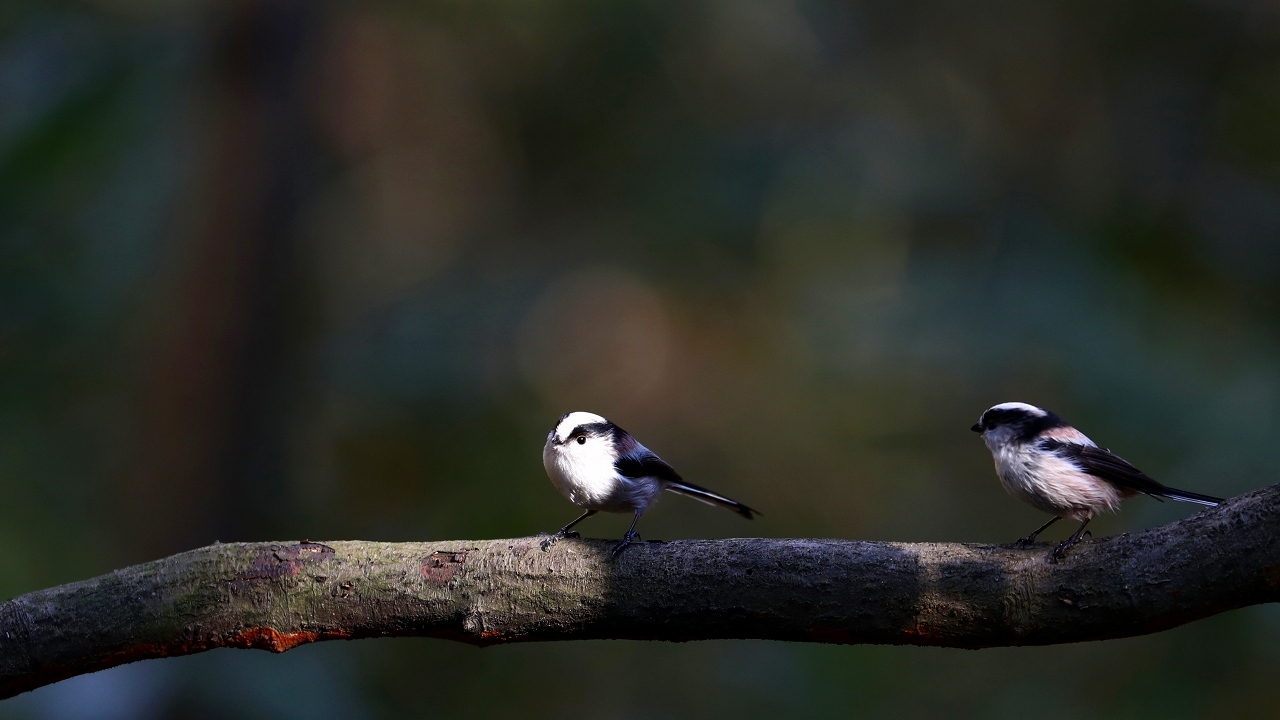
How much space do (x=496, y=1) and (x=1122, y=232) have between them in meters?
6.54

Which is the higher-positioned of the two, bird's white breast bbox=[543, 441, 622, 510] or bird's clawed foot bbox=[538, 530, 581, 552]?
bird's white breast bbox=[543, 441, 622, 510]

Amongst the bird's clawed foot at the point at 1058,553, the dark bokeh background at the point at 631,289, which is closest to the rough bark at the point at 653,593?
the bird's clawed foot at the point at 1058,553

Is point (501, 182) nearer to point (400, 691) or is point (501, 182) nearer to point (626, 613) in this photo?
point (400, 691)

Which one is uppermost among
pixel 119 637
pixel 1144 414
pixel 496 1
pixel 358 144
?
pixel 496 1

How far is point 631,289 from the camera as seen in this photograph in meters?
9.84

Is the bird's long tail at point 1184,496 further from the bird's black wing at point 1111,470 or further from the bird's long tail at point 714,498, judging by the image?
the bird's long tail at point 714,498

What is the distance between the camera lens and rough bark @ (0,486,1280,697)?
2.19 meters

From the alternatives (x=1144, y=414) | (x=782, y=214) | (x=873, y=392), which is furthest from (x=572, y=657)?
(x=1144, y=414)

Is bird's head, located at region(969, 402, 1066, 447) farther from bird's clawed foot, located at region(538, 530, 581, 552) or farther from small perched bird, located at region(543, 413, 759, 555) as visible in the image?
bird's clawed foot, located at region(538, 530, 581, 552)

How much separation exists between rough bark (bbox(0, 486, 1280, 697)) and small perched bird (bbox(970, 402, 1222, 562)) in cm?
18

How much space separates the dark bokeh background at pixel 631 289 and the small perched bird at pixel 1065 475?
3.81m

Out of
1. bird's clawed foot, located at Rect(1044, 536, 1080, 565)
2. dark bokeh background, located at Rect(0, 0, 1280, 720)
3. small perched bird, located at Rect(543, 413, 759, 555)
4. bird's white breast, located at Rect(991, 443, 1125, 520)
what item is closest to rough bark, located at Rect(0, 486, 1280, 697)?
bird's clawed foot, located at Rect(1044, 536, 1080, 565)

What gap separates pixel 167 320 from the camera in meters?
8.19

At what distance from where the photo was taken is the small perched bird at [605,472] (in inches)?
124
